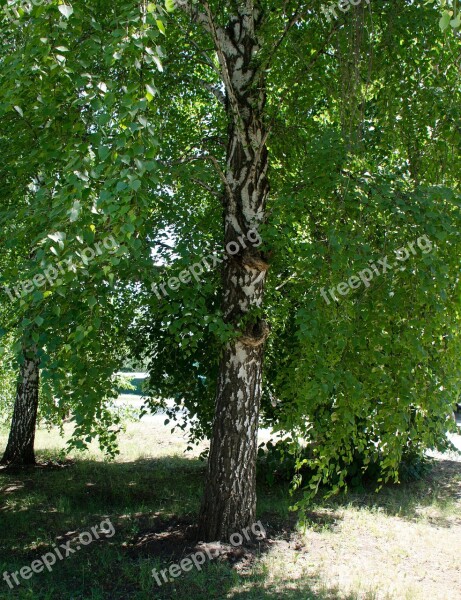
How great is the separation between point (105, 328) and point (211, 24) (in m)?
2.44

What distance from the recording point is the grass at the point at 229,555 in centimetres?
436

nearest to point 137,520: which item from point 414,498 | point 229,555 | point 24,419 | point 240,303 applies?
point 229,555

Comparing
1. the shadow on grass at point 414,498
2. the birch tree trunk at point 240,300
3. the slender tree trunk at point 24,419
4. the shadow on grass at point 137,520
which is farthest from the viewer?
the slender tree trunk at point 24,419

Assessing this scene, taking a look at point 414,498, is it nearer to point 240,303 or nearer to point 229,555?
point 229,555

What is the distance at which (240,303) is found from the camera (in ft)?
15.9

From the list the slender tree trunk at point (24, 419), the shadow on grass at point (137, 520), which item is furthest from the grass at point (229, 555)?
the slender tree trunk at point (24, 419)

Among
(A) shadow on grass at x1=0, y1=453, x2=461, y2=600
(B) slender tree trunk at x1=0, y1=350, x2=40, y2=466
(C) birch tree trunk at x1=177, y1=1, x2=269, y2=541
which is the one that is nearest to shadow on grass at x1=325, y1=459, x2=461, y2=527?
(A) shadow on grass at x1=0, y1=453, x2=461, y2=600

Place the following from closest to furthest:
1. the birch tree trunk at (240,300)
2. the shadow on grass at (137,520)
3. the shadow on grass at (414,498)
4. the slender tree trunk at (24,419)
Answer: the shadow on grass at (137,520), the birch tree trunk at (240,300), the shadow on grass at (414,498), the slender tree trunk at (24,419)

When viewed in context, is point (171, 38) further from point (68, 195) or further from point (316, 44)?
point (68, 195)

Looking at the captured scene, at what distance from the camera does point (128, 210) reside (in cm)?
247

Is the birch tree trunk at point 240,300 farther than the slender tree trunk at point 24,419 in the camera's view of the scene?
No

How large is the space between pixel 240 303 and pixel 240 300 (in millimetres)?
27

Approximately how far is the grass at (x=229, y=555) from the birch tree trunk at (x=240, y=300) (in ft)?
1.53

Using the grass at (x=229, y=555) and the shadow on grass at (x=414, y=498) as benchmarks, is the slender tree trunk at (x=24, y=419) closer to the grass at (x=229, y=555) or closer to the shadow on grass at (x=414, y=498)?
the grass at (x=229, y=555)
